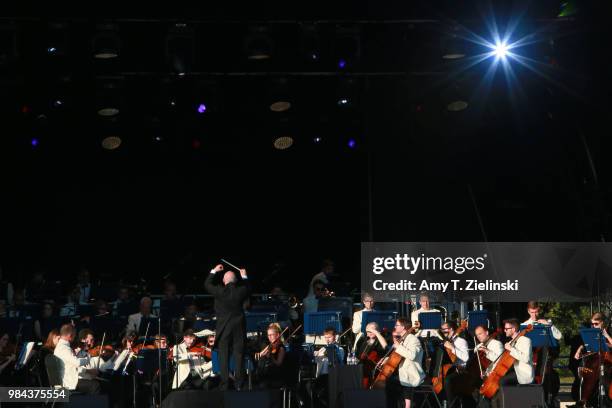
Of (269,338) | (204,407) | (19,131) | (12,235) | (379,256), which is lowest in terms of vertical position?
(204,407)

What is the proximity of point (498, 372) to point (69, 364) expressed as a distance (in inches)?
198

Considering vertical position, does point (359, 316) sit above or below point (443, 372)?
above

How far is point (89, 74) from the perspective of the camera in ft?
53.7

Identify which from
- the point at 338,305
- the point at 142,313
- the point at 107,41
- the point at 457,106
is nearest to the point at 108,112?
the point at 107,41

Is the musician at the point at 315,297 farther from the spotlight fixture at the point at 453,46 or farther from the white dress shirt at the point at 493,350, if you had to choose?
the spotlight fixture at the point at 453,46

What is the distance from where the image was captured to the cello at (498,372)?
1229 centimetres

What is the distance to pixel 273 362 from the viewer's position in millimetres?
12750

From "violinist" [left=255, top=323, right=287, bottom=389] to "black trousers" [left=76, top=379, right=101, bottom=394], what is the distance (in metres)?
1.93

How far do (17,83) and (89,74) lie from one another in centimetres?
112

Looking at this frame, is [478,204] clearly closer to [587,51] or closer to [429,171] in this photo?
[429,171]

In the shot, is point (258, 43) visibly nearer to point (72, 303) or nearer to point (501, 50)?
point (501, 50)

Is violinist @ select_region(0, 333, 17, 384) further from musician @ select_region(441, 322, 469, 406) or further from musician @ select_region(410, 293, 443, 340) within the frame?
musician @ select_region(441, 322, 469, 406)

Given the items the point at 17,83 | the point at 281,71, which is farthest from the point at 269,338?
the point at 17,83

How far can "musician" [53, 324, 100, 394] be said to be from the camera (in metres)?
12.2
